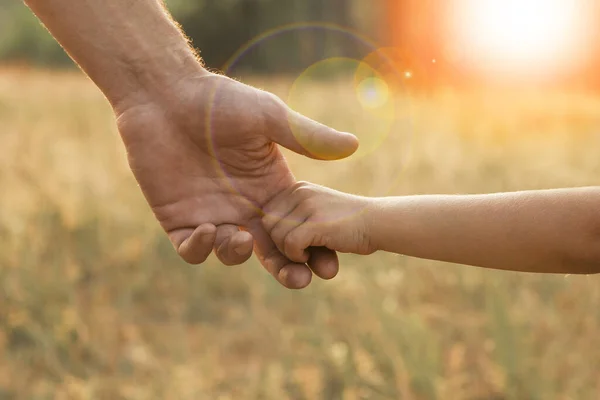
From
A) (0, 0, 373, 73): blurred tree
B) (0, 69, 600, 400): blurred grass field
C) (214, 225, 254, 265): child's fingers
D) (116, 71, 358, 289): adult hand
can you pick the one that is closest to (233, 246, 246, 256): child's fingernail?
(214, 225, 254, 265): child's fingers

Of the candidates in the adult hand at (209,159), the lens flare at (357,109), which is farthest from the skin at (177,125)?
the lens flare at (357,109)

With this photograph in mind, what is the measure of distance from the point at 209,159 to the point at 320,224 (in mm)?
406

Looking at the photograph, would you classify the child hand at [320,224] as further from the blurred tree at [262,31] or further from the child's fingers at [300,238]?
the blurred tree at [262,31]

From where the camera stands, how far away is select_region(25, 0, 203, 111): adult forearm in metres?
2.00

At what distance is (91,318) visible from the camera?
9.98 ft

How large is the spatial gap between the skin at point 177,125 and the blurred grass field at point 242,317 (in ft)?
2.11

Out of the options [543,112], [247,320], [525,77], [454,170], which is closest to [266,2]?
[525,77]

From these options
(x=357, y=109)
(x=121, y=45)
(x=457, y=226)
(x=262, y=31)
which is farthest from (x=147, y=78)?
(x=262, y=31)

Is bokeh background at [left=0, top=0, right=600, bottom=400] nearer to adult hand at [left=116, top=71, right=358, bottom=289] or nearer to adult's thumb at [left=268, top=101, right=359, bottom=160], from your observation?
adult hand at [left=116, top=71, right=358, bottom=289]

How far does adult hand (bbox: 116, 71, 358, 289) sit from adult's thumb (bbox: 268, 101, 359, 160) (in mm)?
59

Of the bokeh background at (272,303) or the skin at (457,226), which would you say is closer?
the skin at (457,226)

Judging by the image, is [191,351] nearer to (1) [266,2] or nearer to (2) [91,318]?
Result: (2) [91,318]

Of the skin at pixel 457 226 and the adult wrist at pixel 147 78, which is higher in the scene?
the adult wrist at pixel 147 78

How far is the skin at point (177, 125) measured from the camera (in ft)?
6.40
